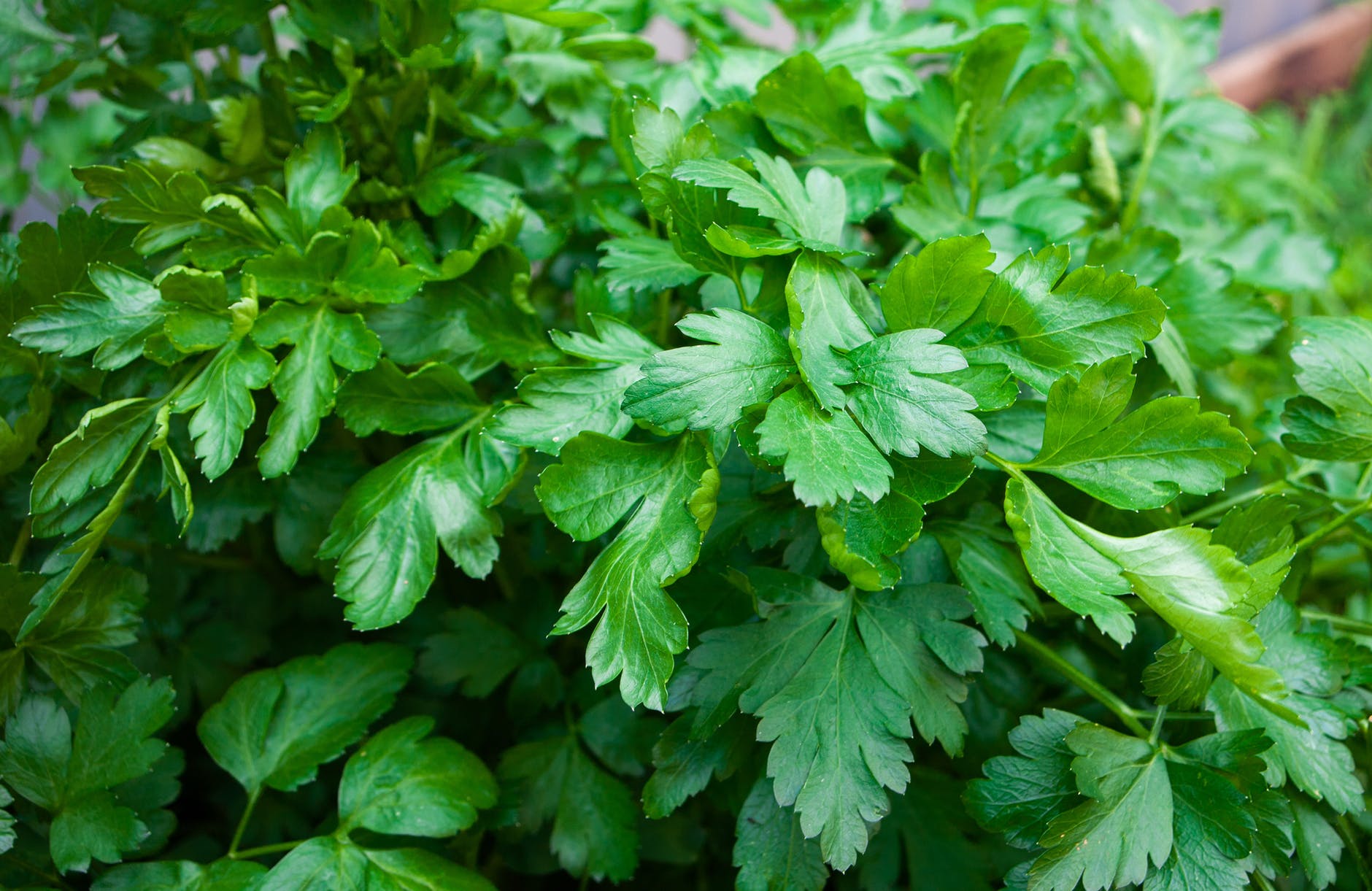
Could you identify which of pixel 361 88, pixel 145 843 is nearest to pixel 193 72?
pixel 361 88

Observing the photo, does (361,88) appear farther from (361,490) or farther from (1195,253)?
(1195,253)

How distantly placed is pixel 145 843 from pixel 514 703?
254mm

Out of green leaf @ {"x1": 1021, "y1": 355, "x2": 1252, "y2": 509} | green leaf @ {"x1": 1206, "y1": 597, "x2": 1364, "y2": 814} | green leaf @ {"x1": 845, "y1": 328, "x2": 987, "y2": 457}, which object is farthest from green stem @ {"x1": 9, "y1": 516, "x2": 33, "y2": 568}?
green leaf @ {"x1": 1206, "y1": 597, "x2": 1364, "y2": 814}

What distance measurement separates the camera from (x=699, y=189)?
0.55m

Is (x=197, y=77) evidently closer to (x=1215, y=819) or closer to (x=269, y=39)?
(x=269, y=39)

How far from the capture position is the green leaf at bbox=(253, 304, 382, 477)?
0.57 meters

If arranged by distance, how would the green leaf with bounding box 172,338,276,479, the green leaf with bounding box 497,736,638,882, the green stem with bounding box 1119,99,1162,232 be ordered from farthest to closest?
1. the green stem with bounding box 1119,99,1162,232
2. the green leaf with bounding box 497,736,638,882
3. the green leaf with bounding box 172,338,276,479

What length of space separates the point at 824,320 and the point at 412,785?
1.30ft

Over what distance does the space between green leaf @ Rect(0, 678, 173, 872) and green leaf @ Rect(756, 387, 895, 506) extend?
422 millimetres

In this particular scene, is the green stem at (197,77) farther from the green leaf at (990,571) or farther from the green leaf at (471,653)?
the green leaf at (990,571)

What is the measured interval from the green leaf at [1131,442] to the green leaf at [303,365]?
0.41 metres

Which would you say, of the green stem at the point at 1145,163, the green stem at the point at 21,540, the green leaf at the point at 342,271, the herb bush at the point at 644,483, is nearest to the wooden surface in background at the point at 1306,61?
the green stem at the point at 1145,163

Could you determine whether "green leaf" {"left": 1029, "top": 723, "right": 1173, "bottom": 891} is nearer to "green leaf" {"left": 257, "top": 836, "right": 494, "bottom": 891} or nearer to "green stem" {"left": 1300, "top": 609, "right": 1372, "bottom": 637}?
"green stem" {"left": 1300, "top": 609, "right": 1372, "bottom": 637}

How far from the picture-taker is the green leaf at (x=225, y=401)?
55 centimetres
